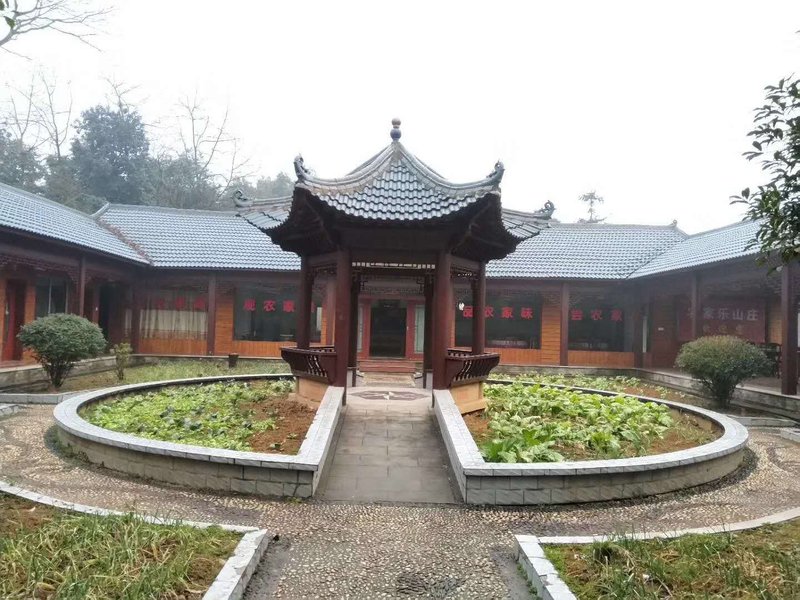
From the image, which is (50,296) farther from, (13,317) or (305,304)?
(305,304)

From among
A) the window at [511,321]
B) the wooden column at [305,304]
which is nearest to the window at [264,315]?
the window at [511,321]

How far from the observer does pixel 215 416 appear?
793 centimetres

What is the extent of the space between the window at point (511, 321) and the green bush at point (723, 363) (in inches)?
298

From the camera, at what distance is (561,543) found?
13.2ft

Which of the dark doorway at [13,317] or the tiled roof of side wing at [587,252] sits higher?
the tiled roof of side wing at [587,252]

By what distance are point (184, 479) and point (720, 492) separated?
557cm

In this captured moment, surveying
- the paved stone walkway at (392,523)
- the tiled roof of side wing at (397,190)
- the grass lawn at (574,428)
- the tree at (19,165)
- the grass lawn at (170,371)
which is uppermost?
the tree at (19,165)

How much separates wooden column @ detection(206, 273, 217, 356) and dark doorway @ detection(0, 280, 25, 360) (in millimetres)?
5364

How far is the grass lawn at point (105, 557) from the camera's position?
10.2ft

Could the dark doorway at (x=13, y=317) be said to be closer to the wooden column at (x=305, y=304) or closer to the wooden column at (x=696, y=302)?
the wooden column at (x=305, y=304)

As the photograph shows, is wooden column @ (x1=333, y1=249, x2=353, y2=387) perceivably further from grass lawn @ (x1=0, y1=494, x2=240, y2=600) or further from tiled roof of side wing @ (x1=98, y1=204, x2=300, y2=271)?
tiled roof of side wing @ (x1=98, y1=204, x2=300, y2=271)

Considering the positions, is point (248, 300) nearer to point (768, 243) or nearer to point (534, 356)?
point (534, 356)

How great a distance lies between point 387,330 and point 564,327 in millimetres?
6149

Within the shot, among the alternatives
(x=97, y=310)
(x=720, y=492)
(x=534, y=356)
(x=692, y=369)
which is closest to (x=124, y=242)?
(x=97, y=310)
